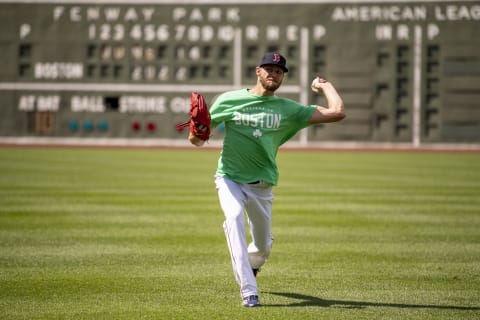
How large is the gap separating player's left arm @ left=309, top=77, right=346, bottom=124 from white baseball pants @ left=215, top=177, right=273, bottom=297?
0.69 m

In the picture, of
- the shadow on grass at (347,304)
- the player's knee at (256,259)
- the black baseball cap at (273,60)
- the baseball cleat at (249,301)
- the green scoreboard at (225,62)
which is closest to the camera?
the baseball cleat at (249,301)

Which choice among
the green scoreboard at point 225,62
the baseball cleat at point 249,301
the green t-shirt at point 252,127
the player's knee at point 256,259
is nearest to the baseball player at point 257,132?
the green t-shirt at point 252,127

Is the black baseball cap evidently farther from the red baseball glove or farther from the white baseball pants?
the white baseball pants

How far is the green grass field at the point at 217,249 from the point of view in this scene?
256 inches

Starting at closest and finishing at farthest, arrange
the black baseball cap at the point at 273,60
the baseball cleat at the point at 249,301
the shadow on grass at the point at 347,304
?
the baseball cleat at the point at 249,301, the shadow on grass at the point at 347,304, the black baseball cap at the point at 273,60

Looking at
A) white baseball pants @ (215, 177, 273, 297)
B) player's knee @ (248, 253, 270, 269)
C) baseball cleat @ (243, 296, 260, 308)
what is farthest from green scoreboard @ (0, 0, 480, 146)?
baseball cleat @ (243, 296, 260, 308)

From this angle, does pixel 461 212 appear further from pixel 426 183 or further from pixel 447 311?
pixel 447 311

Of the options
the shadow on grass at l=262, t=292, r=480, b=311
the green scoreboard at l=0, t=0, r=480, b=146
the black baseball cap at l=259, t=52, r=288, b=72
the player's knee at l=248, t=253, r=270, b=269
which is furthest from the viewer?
the green scoreboard at l=0, t=0, r=480, b=146

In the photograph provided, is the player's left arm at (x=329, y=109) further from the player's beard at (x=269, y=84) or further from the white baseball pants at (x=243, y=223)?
the white baseball pants at (x=243, y=223)

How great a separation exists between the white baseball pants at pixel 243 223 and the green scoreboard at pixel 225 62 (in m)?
24.0

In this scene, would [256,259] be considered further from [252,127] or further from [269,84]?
[269,84]

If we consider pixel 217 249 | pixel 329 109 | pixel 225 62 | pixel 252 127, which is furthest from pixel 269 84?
pixel 225 62

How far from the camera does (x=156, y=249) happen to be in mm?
9367

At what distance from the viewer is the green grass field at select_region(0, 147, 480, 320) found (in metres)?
6.50
